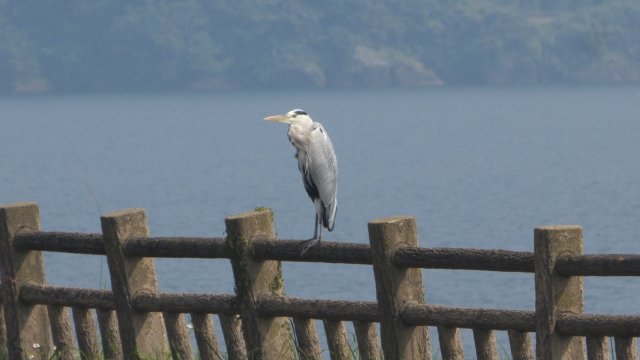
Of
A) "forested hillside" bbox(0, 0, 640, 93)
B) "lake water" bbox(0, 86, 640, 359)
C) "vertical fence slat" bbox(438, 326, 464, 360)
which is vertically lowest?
"vertical fence slat" bbox(438, 326, 464, 360)

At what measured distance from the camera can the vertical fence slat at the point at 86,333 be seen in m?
5.11

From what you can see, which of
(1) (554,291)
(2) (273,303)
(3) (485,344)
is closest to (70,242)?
(2) (273,303)

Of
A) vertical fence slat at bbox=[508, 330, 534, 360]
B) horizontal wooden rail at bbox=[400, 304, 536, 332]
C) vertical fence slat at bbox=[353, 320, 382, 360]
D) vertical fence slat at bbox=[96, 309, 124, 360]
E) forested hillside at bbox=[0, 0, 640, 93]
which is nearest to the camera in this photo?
A: horizontal wooden rail at bbox=[400, 304, 536, 332]

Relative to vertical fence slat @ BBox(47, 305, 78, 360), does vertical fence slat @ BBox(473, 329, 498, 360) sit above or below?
below

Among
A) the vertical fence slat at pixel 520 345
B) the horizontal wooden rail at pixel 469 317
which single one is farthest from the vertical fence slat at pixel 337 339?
the vertical fence slat at pixel 520 345

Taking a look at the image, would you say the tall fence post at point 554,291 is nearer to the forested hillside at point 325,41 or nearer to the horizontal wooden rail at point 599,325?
the horizontal wooden rail at point 599,325

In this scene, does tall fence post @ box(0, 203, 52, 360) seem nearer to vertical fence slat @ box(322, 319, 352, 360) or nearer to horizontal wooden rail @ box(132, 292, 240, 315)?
horizontal wooden rail @ box(132, 292, 240, 315)

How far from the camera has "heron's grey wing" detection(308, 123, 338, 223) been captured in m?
5.26

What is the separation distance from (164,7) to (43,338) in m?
149

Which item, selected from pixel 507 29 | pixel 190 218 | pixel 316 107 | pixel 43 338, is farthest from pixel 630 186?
pixel 507 29

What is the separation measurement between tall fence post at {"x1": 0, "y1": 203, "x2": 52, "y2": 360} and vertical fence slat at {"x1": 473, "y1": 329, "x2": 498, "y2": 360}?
2.29 metres

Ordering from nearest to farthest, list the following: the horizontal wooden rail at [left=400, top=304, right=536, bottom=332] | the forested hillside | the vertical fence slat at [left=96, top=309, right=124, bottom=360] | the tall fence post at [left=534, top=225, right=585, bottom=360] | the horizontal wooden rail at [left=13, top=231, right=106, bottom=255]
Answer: the tall fence post at [left=534, top=225, right=585, bottom=360], the horizontal wooden rail at [left=400, top=304, right=536, bottom=332], the horizontal wooden rail at [left=13, top=231, right=106, bottom=255], the vertical fence slat at [left=96, top=309, right=124, bottom=360], the forested hillside

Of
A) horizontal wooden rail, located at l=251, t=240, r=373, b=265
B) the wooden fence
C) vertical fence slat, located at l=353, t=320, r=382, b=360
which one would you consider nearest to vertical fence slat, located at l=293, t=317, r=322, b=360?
the wooden fence

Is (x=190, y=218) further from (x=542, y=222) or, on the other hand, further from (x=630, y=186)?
(x=630, y=186)
